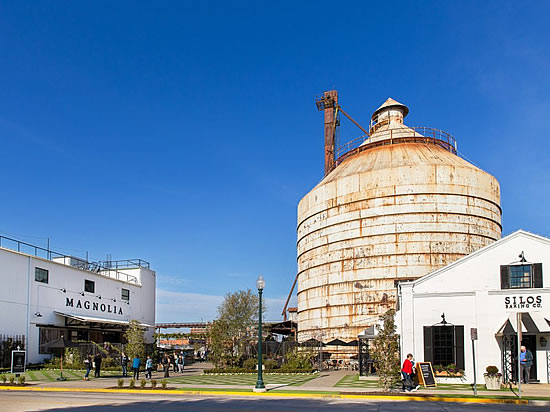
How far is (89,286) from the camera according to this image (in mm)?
58469

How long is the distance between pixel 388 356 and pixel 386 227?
87.3 ft

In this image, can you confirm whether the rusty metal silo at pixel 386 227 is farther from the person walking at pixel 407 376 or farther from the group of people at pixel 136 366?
the person walking at pixel 407 376

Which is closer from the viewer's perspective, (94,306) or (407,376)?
(407,376)

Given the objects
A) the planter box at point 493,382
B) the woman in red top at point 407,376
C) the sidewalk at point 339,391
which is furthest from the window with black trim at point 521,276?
the woman in red top at point 407,376

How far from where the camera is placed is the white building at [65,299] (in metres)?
46.6

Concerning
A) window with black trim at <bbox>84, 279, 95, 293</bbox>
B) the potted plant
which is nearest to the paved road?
the potted plant

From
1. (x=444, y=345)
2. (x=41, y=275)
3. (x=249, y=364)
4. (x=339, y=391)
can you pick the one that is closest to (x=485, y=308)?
(x=444, y=345)

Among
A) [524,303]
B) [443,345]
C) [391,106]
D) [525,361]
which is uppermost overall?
[391,106]

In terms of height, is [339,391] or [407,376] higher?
[407,376]

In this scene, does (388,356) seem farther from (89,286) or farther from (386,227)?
(89,286)

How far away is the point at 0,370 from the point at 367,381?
26123 millimetres

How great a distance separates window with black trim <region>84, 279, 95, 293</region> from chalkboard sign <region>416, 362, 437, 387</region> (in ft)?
128

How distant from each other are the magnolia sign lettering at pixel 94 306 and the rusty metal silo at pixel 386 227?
2106 cm

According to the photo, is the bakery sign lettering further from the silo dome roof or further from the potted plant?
the silo dome roof
